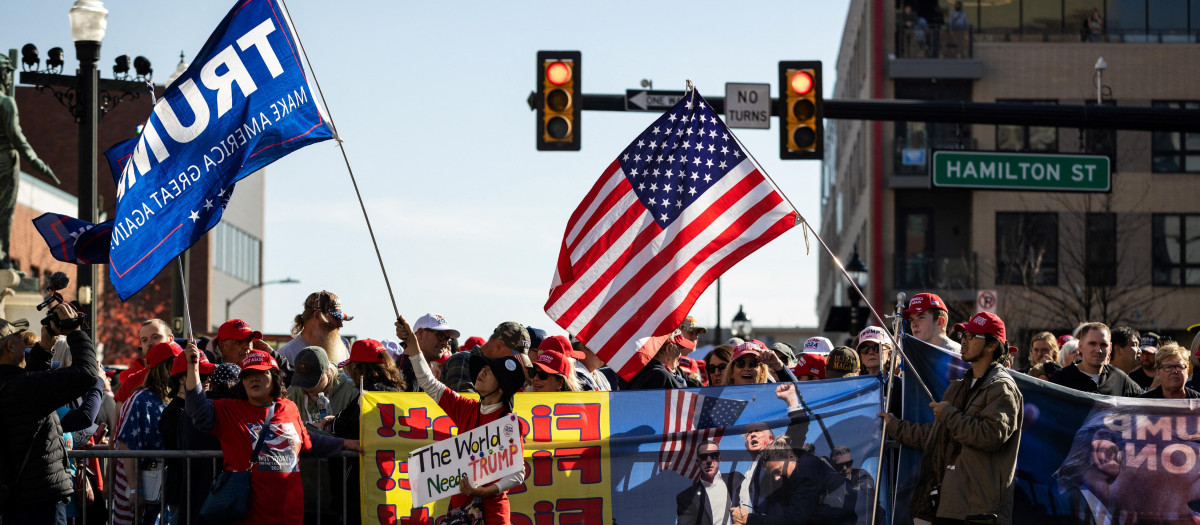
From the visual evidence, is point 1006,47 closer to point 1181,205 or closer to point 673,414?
point 1181,205

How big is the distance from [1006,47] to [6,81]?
29.2 meters

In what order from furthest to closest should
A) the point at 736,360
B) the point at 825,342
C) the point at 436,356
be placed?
the point at 825,342
the point at 436,356
the point at 736,360

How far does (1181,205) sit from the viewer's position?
139 ft

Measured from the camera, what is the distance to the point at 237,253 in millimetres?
70625

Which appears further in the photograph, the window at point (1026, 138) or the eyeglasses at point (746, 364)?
the window at point (1026, 138)

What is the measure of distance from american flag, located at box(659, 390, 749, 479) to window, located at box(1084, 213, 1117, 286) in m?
30.4

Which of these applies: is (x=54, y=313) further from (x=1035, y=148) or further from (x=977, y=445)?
(x=1035, y=148)

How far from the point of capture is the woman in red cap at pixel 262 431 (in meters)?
8.50

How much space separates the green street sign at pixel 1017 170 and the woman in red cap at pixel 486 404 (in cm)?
977

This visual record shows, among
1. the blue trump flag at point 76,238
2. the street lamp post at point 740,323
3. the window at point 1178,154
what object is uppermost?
the window at point 1178,154

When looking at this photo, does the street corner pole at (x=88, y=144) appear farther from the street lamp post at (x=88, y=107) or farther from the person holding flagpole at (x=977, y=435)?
the person holding flagpole at (x=977, y=435)

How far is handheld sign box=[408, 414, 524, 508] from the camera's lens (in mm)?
8148

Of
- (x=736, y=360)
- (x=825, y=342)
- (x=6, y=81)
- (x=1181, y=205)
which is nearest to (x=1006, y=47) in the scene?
(x=1181, y=205)

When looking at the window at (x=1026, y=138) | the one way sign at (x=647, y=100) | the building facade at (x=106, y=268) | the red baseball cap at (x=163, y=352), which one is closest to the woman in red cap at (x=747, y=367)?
the red baseball cap at (x=163, y=352)
